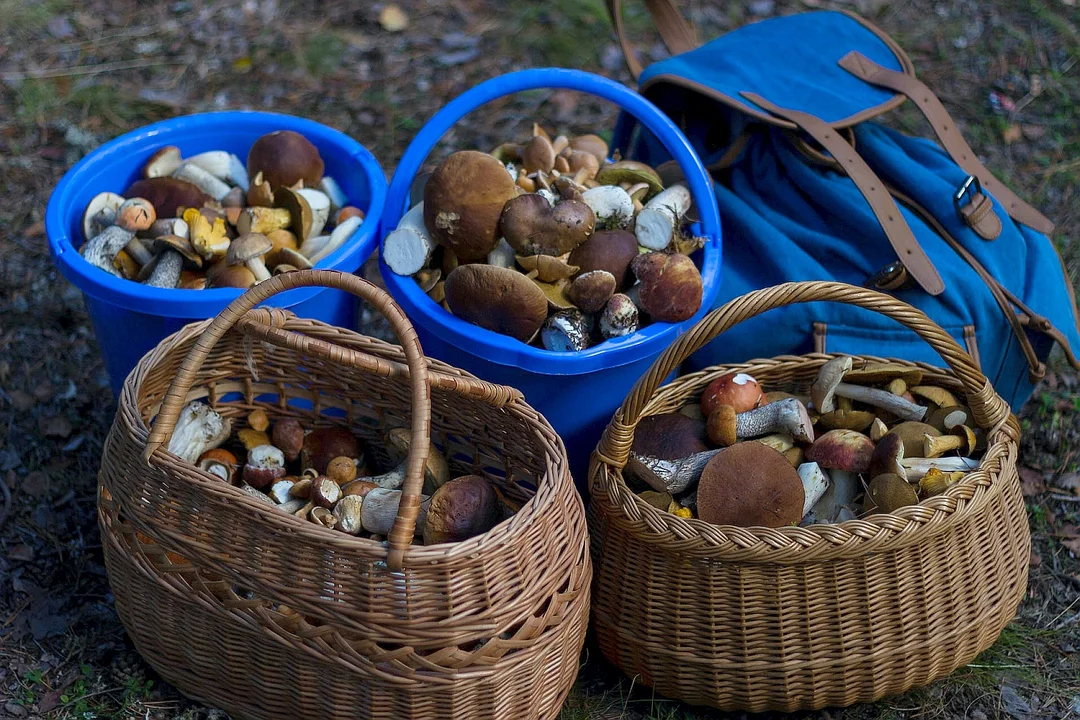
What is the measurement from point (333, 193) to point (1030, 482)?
6.77 ft

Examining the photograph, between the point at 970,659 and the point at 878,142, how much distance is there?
1.36 meters

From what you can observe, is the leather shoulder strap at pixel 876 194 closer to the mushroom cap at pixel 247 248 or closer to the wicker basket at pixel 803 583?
the wicker basket at pixel 803 583

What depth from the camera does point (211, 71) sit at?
12.7 ft

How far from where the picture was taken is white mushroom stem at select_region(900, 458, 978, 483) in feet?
6.58

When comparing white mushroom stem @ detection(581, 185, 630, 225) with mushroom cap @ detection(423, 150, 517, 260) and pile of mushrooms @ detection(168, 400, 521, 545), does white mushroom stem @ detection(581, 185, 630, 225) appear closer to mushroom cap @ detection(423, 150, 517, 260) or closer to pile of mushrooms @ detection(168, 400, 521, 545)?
mushroom cap @ detection(423, 150, 517, 260)

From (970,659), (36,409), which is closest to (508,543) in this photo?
(970,659)

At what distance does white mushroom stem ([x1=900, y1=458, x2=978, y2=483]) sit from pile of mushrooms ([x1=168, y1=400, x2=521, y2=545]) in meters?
0.83

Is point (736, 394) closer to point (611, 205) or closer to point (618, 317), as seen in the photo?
point (618, 317)

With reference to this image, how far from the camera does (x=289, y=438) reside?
2189 millimetres

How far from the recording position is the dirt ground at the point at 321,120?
2.09 m

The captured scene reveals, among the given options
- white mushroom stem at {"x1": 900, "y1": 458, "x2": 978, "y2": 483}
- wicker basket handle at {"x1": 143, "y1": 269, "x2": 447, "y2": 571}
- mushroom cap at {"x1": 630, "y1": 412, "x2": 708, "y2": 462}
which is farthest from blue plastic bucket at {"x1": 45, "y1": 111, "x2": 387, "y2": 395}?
white mushroom stem at {"x1": 900, "y1": 458, "x2": 978, "y2": 483}

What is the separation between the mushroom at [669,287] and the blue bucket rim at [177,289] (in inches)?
28.1

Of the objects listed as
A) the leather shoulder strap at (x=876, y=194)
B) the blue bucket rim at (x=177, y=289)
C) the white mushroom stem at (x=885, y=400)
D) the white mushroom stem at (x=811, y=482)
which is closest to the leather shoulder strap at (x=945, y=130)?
the leather shoulder strap at (x=876, y=194)

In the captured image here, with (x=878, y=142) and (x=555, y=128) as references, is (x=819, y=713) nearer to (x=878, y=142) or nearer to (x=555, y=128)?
(x=878, y=142)
